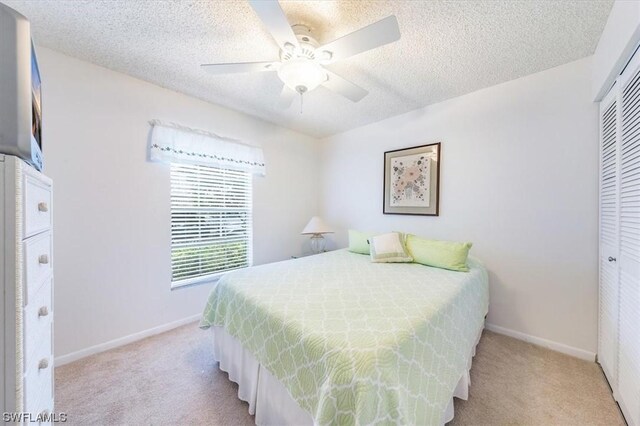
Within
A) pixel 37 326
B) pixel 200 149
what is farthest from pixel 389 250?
pixel 37 326

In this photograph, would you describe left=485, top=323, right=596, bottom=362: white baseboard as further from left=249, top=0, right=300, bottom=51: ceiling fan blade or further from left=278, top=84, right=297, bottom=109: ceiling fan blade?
left=249, top=0, right=300, bottom=51: ceiling fan blade

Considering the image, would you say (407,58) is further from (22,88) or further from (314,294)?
(22,88)

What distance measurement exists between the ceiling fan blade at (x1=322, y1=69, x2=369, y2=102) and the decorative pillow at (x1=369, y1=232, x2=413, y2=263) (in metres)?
1.42

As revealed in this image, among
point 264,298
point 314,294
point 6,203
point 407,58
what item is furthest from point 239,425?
point 407,58

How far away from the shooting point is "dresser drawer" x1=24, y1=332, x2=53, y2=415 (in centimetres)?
76

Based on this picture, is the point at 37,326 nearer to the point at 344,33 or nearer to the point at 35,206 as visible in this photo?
the point at 35,206

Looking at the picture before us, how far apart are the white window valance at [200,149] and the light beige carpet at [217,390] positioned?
179cm

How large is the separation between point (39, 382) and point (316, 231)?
2671 millimetres

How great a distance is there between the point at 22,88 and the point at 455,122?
305 cm

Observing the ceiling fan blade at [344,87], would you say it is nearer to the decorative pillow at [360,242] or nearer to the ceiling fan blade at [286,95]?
the ceiling fan blade at [286,95]

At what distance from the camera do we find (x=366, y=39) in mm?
1312

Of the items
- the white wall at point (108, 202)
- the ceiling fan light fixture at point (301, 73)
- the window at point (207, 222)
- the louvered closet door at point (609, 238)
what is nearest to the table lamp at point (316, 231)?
the window at point (207, 222)

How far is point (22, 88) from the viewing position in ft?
2.58

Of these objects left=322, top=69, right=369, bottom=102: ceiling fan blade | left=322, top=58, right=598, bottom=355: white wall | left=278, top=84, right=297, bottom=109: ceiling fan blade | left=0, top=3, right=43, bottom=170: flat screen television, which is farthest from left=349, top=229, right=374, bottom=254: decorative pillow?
left=0, top=3, right=43, bottom=170: flat screen television
